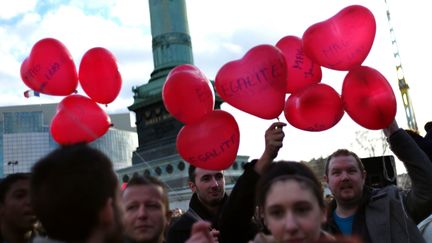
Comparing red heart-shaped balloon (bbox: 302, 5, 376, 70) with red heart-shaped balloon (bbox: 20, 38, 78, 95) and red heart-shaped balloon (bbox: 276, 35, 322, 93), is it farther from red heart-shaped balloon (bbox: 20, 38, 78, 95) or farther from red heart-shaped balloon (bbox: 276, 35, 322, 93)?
red heart-shaped balloon (bbox: 20, 38, 78, 95)

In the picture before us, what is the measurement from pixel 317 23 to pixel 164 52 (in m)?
18.7

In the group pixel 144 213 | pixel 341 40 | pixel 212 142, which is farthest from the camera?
pixel 341 40

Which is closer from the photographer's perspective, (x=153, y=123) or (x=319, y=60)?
(x=319, y=60)

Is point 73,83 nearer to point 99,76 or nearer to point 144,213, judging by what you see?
point 99,76

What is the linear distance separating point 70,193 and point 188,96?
207cm

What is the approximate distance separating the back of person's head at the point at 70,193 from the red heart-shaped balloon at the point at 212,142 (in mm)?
1713

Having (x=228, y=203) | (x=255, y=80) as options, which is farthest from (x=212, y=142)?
(x=228, y=203)

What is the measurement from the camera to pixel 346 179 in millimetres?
3135

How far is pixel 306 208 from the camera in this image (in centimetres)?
195

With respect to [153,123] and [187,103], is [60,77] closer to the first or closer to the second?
[187,103]

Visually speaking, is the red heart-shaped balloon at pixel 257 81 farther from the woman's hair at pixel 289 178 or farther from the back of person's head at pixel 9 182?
the back of person's head at pixel 9 182

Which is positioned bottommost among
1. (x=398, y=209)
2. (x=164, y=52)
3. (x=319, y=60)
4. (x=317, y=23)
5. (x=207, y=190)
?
(x=398, y=209)

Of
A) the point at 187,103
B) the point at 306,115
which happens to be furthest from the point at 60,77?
the point at 306,115

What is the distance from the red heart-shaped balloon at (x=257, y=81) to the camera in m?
3.42
